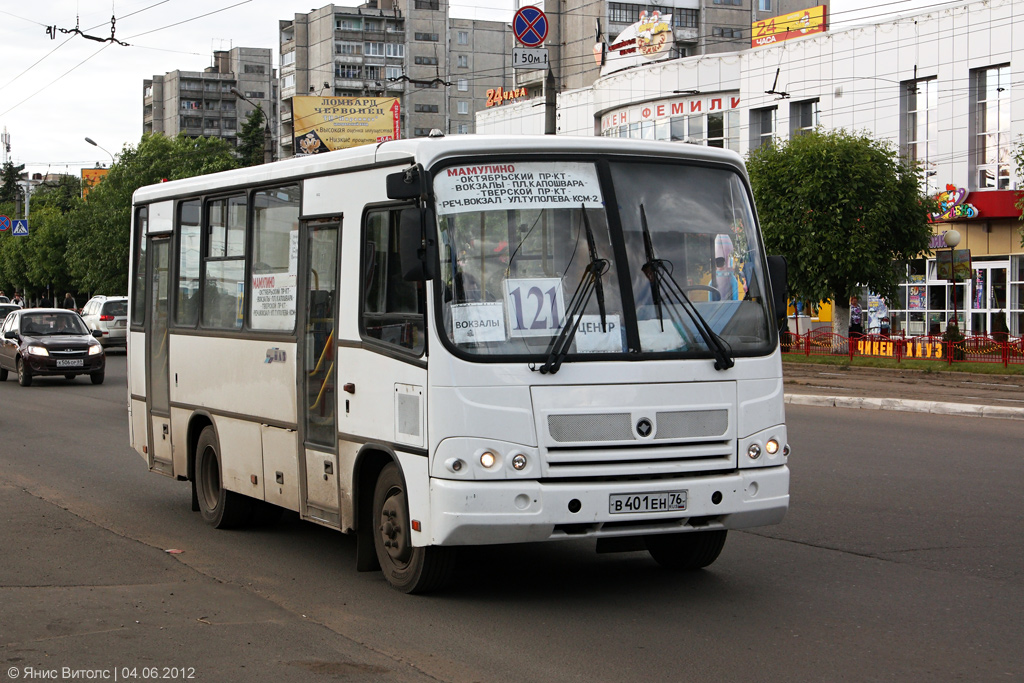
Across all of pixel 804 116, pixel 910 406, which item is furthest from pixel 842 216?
pixel 910 406

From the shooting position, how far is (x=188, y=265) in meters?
9.98

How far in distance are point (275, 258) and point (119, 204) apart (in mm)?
63681

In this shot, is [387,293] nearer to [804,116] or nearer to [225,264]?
[225,264]

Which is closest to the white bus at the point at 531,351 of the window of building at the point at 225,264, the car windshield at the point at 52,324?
the window of building at the point at 225,264

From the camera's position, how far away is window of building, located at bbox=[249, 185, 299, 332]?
8.24 metres

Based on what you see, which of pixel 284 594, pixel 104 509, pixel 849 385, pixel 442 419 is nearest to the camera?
pixel 442 419

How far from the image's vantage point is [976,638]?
239 inches

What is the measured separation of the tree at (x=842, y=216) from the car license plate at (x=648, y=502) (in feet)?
102

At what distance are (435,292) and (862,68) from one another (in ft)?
144

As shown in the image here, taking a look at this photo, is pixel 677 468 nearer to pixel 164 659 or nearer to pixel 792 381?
pixel 164 659

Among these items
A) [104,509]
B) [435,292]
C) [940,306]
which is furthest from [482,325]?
[940,306]

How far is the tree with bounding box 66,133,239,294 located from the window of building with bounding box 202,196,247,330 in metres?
56.6

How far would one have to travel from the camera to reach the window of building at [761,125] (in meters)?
53.7

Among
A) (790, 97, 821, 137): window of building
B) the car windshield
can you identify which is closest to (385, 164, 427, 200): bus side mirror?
the car windshield
